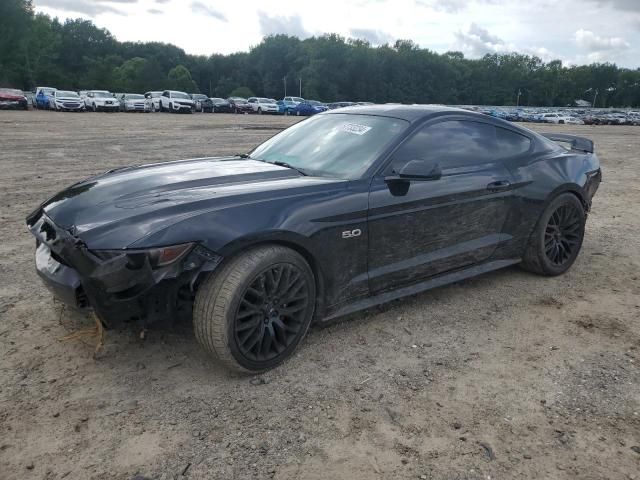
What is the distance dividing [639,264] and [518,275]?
1.47 metres

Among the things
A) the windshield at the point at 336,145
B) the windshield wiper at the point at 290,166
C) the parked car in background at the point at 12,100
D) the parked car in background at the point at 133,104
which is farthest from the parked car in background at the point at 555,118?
the windshield wiper at the point at 290,166

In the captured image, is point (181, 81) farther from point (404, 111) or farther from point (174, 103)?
point (404, 111)

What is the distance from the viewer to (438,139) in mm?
3844

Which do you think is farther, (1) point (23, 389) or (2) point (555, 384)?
(2) point (555, 384)

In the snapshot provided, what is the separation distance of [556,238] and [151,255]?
361 centimetres

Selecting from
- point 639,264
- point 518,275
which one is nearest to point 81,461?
point 518,275

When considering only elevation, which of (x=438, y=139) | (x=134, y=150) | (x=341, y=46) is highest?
(x=341, y=46)

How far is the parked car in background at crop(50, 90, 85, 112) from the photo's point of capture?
3316cm

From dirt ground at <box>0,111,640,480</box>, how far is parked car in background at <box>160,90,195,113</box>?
36.2 meters

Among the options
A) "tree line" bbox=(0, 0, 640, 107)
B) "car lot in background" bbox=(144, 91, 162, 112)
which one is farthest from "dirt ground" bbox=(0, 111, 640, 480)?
"tree line" bbox=(0, 0, 640, 107)

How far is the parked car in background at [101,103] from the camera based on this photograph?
1359 inches

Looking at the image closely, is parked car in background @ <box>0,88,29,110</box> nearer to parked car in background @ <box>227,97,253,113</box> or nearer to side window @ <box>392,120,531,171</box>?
parked car in background @ <box>227,97,253,113</box>

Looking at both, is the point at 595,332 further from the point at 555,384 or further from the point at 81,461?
the point at 81,461

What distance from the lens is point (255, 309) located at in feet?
9.48
